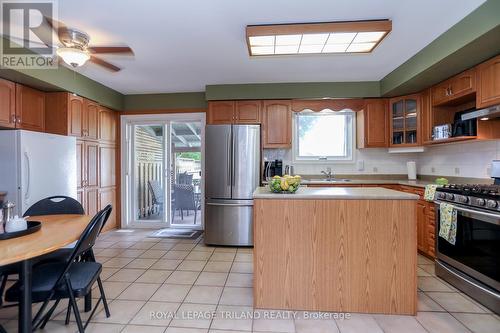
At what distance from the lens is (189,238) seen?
4.38 m

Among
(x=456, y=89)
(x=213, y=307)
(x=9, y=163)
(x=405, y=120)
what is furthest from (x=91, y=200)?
(x=456, y=89)

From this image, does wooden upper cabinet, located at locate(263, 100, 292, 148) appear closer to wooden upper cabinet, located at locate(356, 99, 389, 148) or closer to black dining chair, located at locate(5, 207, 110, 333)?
wooden upper cabinet, located at locate(356, 99, 389, 148)

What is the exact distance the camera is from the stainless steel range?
2.20m

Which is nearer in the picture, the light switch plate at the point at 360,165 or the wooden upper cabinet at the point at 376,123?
the wooden upper cabinet at the point at 376,123

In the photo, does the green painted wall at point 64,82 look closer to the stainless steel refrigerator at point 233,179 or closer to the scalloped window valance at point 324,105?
the stainless steel refrigerator at point 233,179

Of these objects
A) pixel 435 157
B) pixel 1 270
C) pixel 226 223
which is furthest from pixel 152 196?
pixel 435 157

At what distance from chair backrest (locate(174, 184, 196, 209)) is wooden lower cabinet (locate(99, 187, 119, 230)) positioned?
1.08 meters

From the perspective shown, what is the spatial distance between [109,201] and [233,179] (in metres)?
2.40

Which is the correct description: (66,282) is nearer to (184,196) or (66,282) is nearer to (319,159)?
(184,196)

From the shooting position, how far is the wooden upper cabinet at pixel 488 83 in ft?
8.41

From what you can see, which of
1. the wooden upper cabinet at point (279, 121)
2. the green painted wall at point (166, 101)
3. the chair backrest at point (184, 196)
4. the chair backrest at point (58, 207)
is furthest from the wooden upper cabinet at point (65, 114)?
the wooden upper cabinet at point (279, 121)

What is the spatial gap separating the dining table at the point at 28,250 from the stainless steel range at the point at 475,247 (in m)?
3.06

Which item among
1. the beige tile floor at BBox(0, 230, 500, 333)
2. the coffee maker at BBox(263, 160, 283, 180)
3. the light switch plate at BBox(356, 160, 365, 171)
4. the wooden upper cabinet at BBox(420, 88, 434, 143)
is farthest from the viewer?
the light switch plate at BBox(356, 160, 365, 171)

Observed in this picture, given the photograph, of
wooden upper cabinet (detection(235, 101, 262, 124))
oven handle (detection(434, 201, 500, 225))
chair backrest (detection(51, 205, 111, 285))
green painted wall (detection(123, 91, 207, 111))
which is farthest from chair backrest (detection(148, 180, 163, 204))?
oven handle (detection(434, 201, 500, 225))
